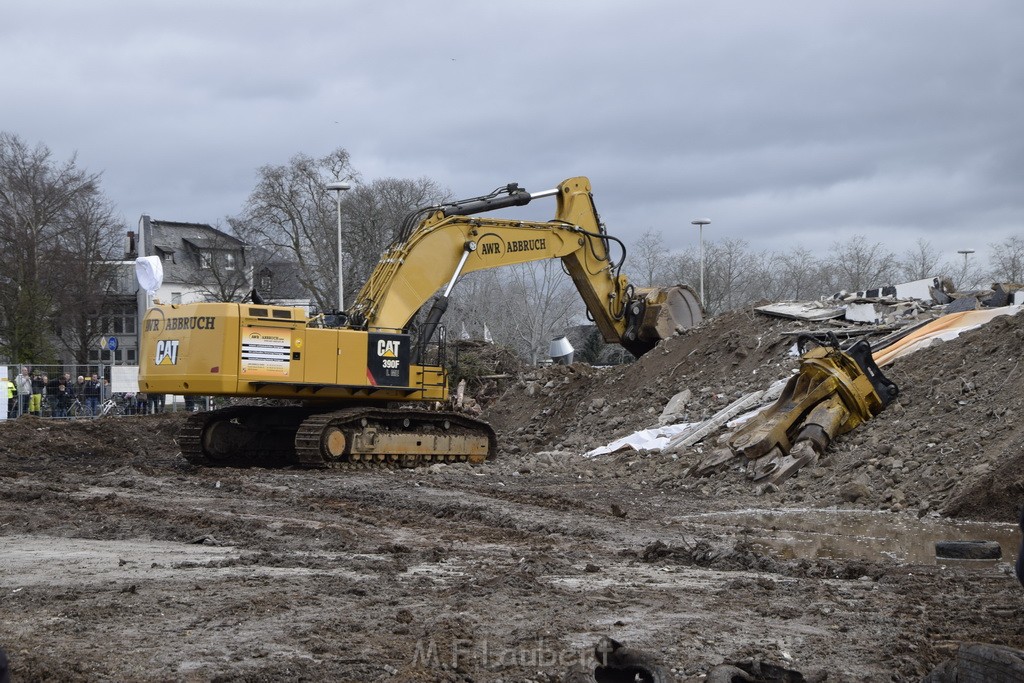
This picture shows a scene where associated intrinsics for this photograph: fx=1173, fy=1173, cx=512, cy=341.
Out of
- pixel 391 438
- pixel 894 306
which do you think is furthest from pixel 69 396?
pixel 894 306

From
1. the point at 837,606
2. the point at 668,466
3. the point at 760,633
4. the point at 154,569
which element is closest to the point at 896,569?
the point at 837,606

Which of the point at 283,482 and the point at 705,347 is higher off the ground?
the point at 705,347

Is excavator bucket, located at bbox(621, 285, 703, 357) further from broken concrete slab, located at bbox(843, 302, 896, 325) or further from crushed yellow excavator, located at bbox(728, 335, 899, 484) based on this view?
crushed yellow excavator, located at bbox(728, 335, 899, 484)

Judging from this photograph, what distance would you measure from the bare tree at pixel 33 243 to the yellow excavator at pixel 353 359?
23.9 m

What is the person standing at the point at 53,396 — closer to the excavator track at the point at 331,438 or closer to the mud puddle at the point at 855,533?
the excavator track at the point at 331,438

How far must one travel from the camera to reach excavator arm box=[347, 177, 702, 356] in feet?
61.4

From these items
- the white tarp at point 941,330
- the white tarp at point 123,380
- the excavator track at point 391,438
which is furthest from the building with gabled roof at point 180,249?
the white tarp at point 941,330

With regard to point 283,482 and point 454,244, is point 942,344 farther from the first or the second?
point 283,482

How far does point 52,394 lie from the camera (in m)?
33.7

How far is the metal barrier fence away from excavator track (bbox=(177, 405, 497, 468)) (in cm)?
1355

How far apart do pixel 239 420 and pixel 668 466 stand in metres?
7.42

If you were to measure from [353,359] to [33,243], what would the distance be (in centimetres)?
2934

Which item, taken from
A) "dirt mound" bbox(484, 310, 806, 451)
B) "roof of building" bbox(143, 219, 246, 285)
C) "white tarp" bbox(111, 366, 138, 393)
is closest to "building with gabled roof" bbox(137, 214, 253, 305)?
"roof of building" bbox(143, 219, 246, 285)

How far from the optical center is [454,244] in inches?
760
